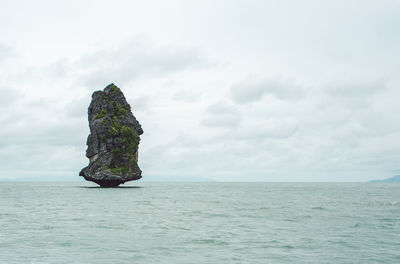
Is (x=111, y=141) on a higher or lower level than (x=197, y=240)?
higher

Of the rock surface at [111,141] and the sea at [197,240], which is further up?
the rock surface at [111,141]

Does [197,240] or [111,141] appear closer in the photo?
[197,240]

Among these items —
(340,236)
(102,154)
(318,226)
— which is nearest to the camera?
(340,236)

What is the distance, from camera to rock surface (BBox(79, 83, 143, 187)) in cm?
9056

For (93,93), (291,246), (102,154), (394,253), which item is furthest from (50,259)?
(93,93)

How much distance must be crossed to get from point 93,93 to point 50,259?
8735 cm

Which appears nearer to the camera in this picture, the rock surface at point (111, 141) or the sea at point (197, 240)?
the sea at point (197, 240)

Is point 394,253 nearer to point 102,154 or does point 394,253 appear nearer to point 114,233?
point 114,233

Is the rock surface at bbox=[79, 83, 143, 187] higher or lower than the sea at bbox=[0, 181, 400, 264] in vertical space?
higher

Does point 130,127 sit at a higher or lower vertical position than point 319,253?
higher

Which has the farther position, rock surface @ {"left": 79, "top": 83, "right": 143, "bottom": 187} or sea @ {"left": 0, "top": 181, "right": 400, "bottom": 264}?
rock surface @ {"left": 79, "top": 83, "right": 143, "bottom": 187}

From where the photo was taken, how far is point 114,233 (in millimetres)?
26266

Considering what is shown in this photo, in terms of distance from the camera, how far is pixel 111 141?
93.0m

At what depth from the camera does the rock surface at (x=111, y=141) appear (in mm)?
90562
